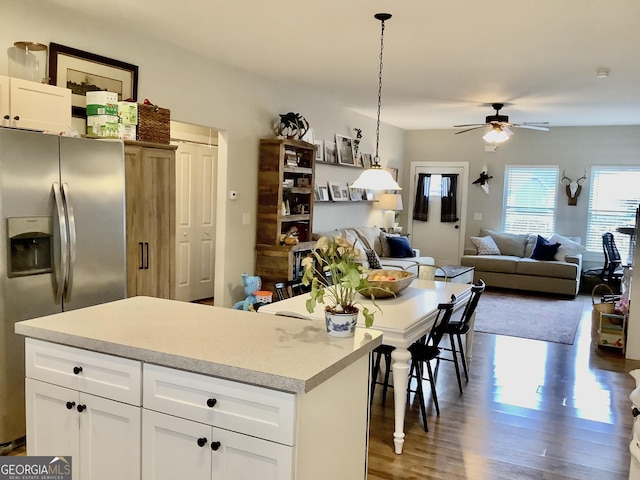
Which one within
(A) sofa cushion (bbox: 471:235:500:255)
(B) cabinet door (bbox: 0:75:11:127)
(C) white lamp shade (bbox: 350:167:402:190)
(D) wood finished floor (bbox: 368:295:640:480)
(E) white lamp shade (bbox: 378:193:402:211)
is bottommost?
(D) wood finished floor (bbox: 368:295:640:480)

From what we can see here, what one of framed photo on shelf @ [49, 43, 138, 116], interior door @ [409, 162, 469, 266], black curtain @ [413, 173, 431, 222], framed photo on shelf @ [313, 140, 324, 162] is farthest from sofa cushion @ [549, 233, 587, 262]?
framed photo on shelf @ [49, 43, 138, 116]

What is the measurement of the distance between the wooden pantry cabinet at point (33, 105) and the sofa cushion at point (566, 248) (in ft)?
24.7

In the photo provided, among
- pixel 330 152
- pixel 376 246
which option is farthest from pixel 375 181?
pixel 376 246

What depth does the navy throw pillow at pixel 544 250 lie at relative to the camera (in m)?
8.59

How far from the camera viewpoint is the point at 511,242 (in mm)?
9195

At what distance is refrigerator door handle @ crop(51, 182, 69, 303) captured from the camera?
3.06 meters

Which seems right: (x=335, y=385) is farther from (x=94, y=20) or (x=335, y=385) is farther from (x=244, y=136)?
(x=244, y=136)

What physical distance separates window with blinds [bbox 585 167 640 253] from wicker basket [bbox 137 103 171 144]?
24.7 feet

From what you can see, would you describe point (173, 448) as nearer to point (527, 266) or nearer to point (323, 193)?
point (323, 193)

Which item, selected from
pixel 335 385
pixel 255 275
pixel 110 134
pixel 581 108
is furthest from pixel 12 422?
pixel 581 108

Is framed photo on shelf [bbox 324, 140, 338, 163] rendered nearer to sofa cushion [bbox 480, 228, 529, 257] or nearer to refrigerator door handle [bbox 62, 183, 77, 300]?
sofa cushion [bbox 480, 228, 529, 257]

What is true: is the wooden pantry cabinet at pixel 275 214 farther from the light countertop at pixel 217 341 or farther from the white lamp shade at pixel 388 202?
the light countertop at pixel 217 341

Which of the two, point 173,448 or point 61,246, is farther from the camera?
point 61,246

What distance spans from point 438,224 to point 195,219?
4.98m
